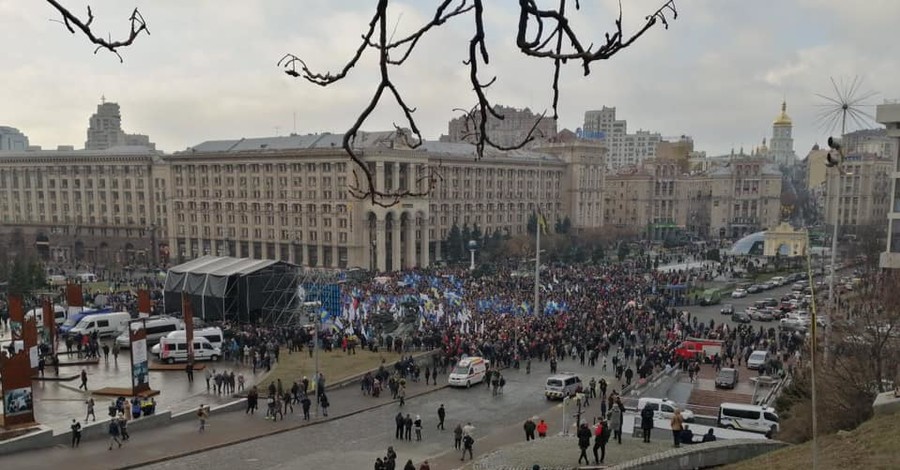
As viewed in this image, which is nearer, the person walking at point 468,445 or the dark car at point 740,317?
the person walking at point 468,445

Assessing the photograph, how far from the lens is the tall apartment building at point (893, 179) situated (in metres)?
26.0

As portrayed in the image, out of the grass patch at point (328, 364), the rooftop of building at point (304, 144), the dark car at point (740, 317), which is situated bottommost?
the dark car at point (740, 317)

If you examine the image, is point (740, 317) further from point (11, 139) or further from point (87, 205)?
point (11, 139)

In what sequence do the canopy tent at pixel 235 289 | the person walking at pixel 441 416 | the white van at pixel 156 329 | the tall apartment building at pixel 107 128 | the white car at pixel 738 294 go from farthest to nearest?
the tall apartment building at pixel 107 128 < the white car at pixel 738 294 < the canopy tent at pixel 235 289 < the white van at pixel 156 329 < the person walking at pixel 441 416

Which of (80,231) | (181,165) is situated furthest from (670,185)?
(80,231)

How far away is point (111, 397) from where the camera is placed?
2375 centimetres

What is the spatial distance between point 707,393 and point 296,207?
54501mm

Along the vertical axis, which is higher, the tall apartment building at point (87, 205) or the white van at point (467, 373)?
the tall apartment building at point (87, 205)

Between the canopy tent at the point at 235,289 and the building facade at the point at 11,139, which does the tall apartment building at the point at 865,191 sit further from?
the building facade at the point at 11,139

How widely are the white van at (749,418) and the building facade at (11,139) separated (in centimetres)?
14417

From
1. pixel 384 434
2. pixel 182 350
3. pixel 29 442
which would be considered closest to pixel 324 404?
pixel 384 434

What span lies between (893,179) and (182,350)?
29248 millimetres

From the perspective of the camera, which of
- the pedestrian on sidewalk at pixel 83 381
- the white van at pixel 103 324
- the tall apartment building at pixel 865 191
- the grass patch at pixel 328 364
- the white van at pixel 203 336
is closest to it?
the pedestrian on sidewalk at pixel 83 381

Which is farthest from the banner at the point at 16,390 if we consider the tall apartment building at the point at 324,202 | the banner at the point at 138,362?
the tall apartment building at the point at 324,202
